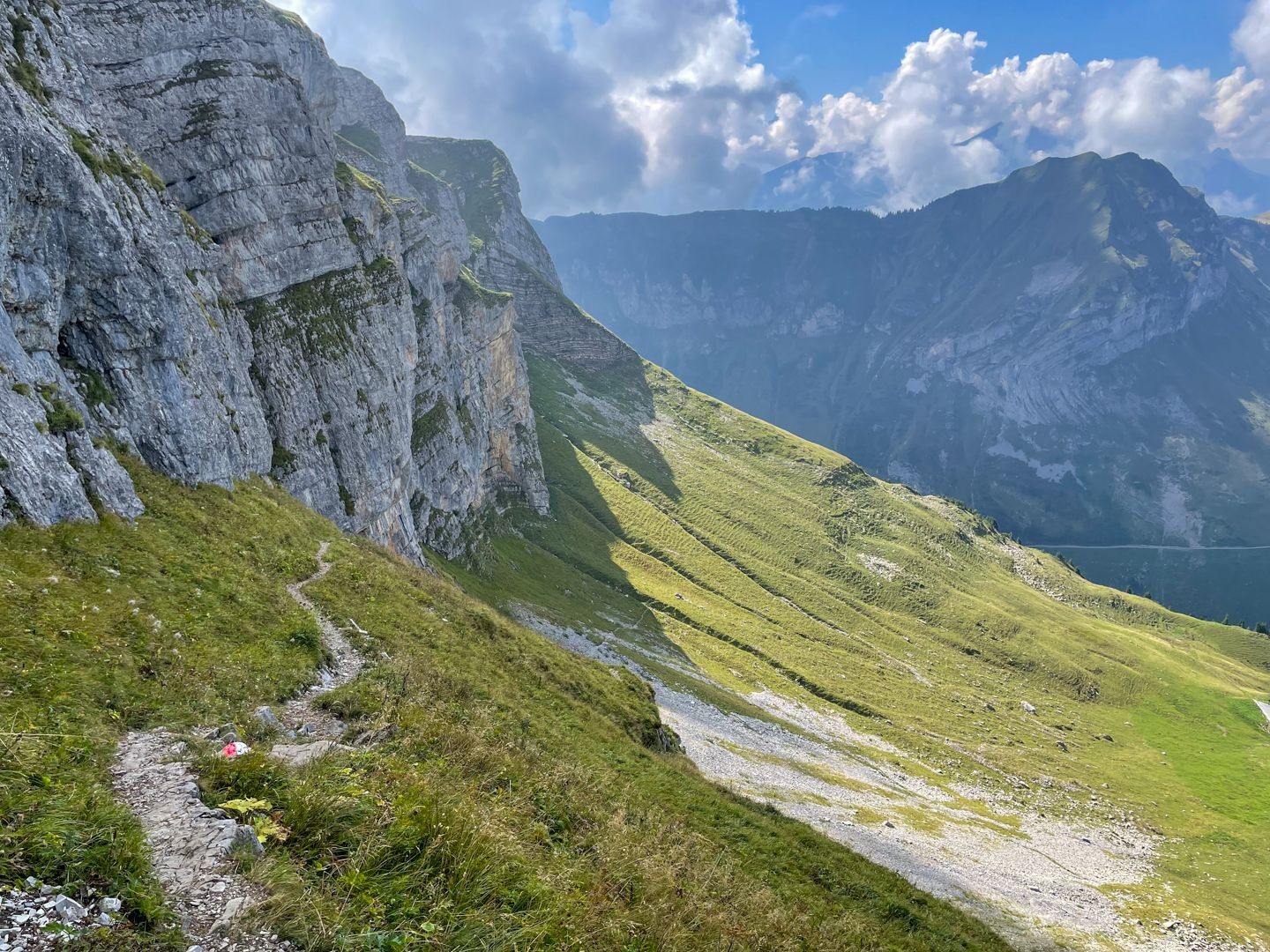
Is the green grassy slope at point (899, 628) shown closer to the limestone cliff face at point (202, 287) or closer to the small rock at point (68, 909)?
the limestone cliff face at point (202, 287)

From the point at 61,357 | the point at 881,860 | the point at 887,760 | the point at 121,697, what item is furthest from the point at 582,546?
the point at 121,697

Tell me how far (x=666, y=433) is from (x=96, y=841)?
179844 millimetres

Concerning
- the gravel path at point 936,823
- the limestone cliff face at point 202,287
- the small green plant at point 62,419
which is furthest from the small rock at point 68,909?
the gravel path at point 936,823

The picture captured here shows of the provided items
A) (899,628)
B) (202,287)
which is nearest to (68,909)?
(202,287)

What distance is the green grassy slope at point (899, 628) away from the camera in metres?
79.8

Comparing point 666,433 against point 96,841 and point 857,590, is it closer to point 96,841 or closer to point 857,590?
point 857,590

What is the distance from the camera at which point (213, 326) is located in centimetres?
3497

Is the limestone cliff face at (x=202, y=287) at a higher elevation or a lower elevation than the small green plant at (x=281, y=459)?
higher

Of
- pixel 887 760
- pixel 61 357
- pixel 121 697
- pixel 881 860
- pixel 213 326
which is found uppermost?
pixel 213 326

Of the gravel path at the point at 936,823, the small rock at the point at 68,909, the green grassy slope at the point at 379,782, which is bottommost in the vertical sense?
the gravel path at the point at 936,823

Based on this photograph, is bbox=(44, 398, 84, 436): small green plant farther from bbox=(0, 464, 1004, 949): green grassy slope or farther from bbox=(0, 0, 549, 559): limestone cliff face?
bbox=(0, 464, 1004, 949): green grassy slope

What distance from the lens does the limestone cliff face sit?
22688 mm

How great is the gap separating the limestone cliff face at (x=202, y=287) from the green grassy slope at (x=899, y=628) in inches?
941

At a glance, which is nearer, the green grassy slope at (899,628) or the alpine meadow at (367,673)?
the alpine meadow at (367,673)
